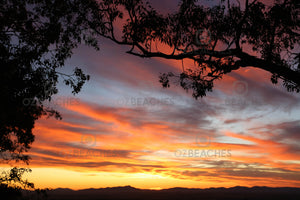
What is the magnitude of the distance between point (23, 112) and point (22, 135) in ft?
5.41

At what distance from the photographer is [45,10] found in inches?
596

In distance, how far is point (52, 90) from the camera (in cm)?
1497

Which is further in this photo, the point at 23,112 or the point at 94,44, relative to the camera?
the point at 94,44

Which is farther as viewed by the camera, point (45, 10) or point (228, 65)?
point (45, 10)

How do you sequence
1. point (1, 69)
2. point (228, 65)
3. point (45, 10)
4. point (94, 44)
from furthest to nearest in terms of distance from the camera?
point (94, 44)
point (45, 10)
point (228, 65)
point (1, 69)

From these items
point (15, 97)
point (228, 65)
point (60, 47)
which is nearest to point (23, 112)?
point (15, 97)

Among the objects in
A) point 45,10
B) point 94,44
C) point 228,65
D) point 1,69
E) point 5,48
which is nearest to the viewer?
point 1,69

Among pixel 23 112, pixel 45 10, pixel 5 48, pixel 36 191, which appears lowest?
pixel 36 191

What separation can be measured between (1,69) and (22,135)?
4086 mm

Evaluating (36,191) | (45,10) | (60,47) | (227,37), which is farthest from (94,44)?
(36,191)

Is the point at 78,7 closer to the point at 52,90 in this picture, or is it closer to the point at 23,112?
the point at 52,90

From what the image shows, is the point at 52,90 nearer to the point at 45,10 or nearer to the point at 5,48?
the point at 5,48

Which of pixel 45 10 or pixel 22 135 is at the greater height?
pixel 45 10

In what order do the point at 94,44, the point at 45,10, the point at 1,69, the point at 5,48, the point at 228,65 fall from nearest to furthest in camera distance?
1. the point at 1,69
2. the point at 5,48
3. the point at 228,65
4. the point at 45,10
5. the point at 94,44
